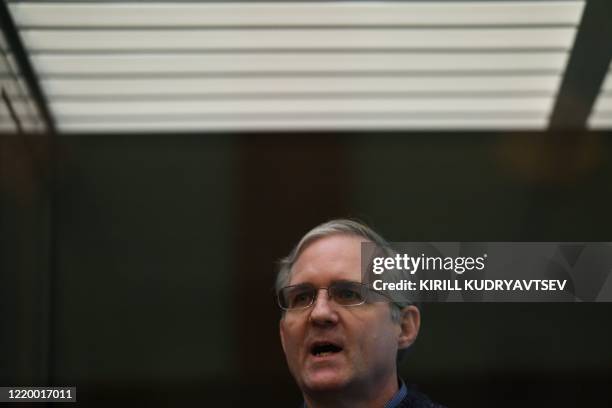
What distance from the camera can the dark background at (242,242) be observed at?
4.28 metres

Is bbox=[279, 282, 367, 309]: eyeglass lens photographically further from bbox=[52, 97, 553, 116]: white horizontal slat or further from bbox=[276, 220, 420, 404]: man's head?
bbox=[52, 97, 553, 116]: white horizontal slat

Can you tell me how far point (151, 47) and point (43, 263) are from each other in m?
1.18

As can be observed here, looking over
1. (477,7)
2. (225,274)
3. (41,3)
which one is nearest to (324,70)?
(477,7)

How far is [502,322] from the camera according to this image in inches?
169

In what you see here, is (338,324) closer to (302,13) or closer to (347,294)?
(347,294)

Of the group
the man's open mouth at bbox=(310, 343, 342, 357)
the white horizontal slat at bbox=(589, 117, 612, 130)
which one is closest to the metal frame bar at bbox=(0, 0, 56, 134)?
the man's open mouth at bbox=(310, 343, 342, 357)

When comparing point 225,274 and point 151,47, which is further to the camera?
point 151,47

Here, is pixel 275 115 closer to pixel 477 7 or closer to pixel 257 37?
pixel 257 37

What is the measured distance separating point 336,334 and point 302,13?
166cm

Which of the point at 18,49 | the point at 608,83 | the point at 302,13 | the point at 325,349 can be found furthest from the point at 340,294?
the point at 18,49

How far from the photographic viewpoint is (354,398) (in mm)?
4082

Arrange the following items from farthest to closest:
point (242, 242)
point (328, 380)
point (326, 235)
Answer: point (242, 242), point (326, 235), point (328, 380)

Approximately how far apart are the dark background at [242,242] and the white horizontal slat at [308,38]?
487 millimetres

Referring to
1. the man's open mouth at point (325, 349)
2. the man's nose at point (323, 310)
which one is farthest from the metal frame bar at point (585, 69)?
the man's open mouth at point (325, 349)
